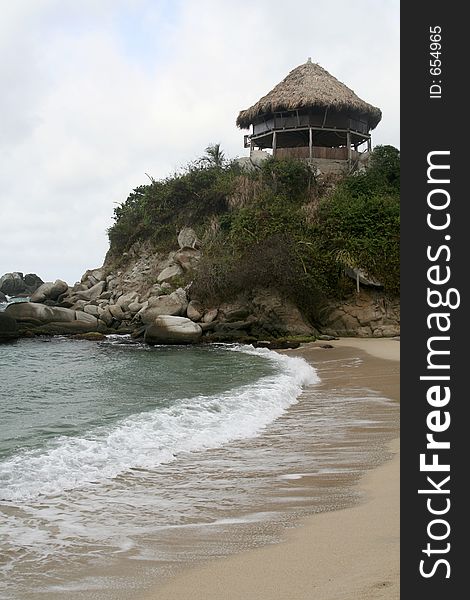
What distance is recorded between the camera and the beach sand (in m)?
3.57

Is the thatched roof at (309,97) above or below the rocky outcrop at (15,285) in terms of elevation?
above


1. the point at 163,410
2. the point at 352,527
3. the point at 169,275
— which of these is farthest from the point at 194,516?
the point at 169,275

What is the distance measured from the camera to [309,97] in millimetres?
32156

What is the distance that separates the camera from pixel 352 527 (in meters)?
4.69

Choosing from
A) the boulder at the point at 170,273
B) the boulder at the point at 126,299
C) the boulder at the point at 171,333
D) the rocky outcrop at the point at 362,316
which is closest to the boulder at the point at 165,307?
the boulder at the point at 171,333

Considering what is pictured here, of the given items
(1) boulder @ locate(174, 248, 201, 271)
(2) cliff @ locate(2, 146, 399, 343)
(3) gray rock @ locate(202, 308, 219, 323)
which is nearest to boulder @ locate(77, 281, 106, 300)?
(2) cliff @ locate(2, 146, 399, 343)

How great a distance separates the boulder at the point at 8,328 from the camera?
975 inches

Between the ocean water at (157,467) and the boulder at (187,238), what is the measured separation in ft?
55.2

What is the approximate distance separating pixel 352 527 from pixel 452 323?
2269 millimetres

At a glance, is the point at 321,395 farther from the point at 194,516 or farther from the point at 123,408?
the point at 194,516

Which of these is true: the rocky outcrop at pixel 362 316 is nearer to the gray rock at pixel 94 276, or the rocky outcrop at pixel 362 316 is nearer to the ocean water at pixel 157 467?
the ocean water at pixel 157 467

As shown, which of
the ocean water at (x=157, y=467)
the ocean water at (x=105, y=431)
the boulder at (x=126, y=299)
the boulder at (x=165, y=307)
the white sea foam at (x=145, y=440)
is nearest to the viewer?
the ocean water at (x=157, y=467)

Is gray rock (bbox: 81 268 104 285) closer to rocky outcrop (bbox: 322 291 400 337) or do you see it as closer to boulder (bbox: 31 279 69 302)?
boulder (bbox: 31 279 69 302)

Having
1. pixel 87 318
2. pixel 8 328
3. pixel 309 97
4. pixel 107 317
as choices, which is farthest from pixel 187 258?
pixel 309 97
